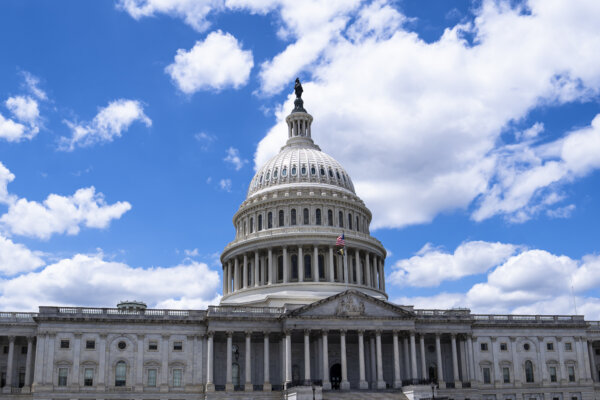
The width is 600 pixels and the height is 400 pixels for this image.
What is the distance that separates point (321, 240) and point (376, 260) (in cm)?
1186

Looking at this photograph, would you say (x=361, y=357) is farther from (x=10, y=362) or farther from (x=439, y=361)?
(x=10, y=362)

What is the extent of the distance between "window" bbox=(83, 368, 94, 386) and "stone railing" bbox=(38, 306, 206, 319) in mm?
6075

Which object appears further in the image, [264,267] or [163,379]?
[264,267]

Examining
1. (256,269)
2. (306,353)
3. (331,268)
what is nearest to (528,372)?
(331,268)

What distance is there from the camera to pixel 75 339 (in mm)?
77688

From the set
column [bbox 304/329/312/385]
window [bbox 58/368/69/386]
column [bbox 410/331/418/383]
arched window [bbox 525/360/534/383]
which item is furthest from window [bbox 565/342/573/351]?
window [bbox 58/368/69/386]

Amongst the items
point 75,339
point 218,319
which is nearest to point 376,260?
point 218,319

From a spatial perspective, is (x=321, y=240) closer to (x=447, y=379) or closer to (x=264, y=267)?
(x=264, y=267)

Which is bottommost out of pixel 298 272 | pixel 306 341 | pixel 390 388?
pixel 390 388

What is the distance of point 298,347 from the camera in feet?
274

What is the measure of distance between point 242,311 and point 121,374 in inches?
613

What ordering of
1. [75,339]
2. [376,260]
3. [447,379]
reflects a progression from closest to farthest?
[75,339] < [447,379] < [376,260]

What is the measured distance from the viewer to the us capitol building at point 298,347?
3041 inches

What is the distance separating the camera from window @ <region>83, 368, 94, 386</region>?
7694cm
